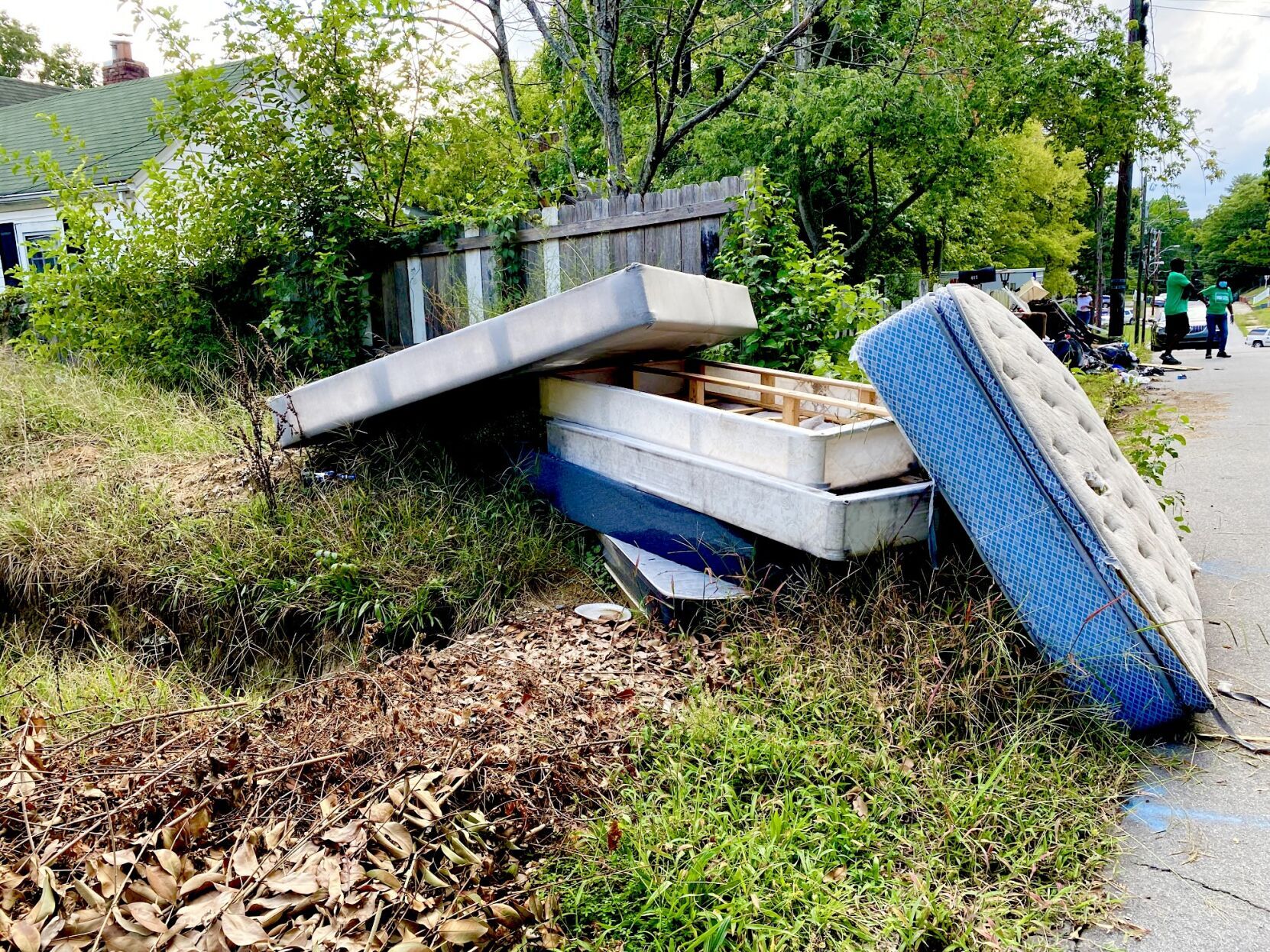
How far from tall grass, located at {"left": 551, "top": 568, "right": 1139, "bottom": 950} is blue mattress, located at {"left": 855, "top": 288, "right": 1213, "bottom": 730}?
148 millimetres

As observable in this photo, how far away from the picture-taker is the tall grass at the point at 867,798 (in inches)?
76.9

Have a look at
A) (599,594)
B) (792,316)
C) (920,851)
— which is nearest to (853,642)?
(920,851)

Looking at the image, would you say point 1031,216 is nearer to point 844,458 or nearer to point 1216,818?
point 844,458

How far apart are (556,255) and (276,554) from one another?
356cm

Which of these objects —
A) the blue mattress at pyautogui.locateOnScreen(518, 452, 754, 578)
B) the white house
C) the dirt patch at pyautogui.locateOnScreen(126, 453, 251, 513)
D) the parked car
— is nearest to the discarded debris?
the blue mattress at pyautogui.locateOnScreen(518, 452, 754, 578)

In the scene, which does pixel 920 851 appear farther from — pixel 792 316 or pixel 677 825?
pixel 792 316

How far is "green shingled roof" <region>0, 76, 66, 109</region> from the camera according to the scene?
24.3 meters

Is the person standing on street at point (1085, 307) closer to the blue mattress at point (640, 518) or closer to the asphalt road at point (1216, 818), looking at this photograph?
the asphalt road at point (1216, 818)

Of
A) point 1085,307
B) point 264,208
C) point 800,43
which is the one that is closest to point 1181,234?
point 1085,307

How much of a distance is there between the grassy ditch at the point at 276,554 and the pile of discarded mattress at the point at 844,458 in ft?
1.18

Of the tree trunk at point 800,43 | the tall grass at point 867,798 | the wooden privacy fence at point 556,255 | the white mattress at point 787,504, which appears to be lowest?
the tall grass at point 867,798

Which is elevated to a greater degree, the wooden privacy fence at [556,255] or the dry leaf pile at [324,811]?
the wooden privacy fence at [556,255]

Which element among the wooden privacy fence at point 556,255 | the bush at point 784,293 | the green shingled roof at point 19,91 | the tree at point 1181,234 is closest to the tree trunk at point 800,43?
the wooden privacy fence at point 556,255

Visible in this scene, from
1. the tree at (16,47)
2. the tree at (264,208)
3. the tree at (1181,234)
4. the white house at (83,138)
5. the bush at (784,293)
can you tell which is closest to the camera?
the bush at (784,293)
